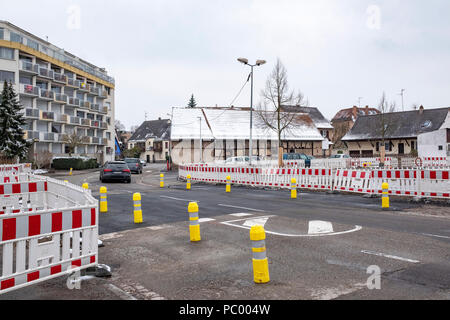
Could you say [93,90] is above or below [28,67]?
below

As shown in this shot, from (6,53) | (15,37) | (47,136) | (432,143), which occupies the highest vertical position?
(15,37)

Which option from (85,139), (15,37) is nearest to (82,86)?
(85,139)

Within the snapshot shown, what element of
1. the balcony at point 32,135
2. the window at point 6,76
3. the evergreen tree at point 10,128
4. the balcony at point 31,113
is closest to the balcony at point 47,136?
the balcony at point 32,135

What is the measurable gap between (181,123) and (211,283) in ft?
167

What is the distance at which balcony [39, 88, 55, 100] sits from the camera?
52400 mm

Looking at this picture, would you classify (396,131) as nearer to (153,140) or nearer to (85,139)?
(85,139)

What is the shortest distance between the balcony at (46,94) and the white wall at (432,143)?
5107 cm

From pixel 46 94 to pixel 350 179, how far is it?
155ft

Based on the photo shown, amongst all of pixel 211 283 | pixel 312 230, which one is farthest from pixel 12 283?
pixel 312 230

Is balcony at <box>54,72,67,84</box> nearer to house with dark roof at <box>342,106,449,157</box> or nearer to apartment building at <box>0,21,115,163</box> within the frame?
apartment building at <box>0,21,115,163</box>

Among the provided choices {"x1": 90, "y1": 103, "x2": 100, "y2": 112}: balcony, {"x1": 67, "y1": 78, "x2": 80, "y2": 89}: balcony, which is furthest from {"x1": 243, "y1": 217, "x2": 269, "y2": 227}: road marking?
{"x1": 90, "y1": 103, "x2": 100, "y2": 112}: balcony

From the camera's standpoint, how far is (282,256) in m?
6.75

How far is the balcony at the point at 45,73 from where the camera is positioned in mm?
51981
